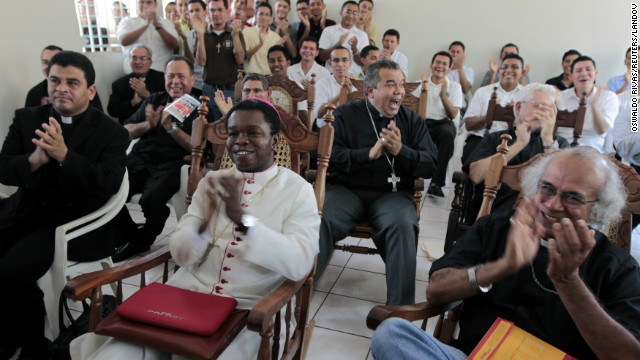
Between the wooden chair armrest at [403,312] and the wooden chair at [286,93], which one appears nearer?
the wooden chair armrest at [403,312]

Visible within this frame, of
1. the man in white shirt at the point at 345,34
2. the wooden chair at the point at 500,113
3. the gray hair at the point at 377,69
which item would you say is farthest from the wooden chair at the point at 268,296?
the man in white shirt at the point at 345,34

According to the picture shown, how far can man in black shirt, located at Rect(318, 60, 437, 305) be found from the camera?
2.12 metres

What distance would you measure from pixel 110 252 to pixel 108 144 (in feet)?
1.82

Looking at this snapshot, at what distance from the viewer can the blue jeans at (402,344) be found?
1146 mm

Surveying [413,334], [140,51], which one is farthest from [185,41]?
[413,334]

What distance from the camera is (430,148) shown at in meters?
2.50

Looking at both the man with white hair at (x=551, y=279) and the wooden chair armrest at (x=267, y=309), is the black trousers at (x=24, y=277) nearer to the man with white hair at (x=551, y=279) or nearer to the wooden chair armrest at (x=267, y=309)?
the wooden chair armrest at (x=267, y=309)

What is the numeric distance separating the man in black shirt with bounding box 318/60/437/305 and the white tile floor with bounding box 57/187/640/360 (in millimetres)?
241

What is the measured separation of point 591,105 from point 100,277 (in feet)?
13.2

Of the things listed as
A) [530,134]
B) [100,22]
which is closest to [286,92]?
[530,134]

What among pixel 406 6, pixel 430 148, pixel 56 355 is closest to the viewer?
pixel 56 355

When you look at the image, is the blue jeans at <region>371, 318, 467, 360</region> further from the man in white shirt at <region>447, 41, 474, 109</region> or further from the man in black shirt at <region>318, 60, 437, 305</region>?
the man in white shirt at <region>447, 41, 474, 109</region>

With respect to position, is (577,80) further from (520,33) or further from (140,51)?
(140,51)

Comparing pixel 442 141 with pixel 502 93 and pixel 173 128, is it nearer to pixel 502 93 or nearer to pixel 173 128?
pixel 502 93
